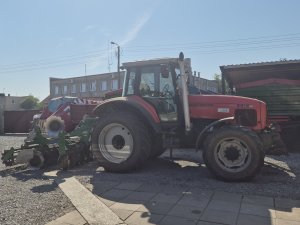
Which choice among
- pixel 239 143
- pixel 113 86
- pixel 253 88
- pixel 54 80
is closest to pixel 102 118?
pixel 239 143

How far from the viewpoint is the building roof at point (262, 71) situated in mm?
10672

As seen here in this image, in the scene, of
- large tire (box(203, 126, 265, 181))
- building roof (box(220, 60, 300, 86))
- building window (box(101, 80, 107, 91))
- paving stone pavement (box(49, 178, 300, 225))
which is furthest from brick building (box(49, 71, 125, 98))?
paving stone pavement (box(49, 178, 300, 225))

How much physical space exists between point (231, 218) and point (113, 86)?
48416 mm

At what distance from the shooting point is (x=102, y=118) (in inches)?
313

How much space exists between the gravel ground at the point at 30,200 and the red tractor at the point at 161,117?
1.61 meters

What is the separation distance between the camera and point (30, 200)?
5.61 m

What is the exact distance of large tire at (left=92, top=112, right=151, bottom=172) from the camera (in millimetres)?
→ 7426

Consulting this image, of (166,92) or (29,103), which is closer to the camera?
(166,92)

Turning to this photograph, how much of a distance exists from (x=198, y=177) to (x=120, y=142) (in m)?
1.92

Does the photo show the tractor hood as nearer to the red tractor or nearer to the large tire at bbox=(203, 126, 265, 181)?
the red tractor

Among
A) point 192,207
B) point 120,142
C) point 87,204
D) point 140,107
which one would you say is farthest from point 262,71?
point 87,204

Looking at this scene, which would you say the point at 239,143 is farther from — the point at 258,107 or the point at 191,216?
the point at 191,216

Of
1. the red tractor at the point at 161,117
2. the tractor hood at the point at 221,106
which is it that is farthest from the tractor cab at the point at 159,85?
the tractor hood at the point at 221,106

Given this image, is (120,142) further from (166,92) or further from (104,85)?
(104,85)
